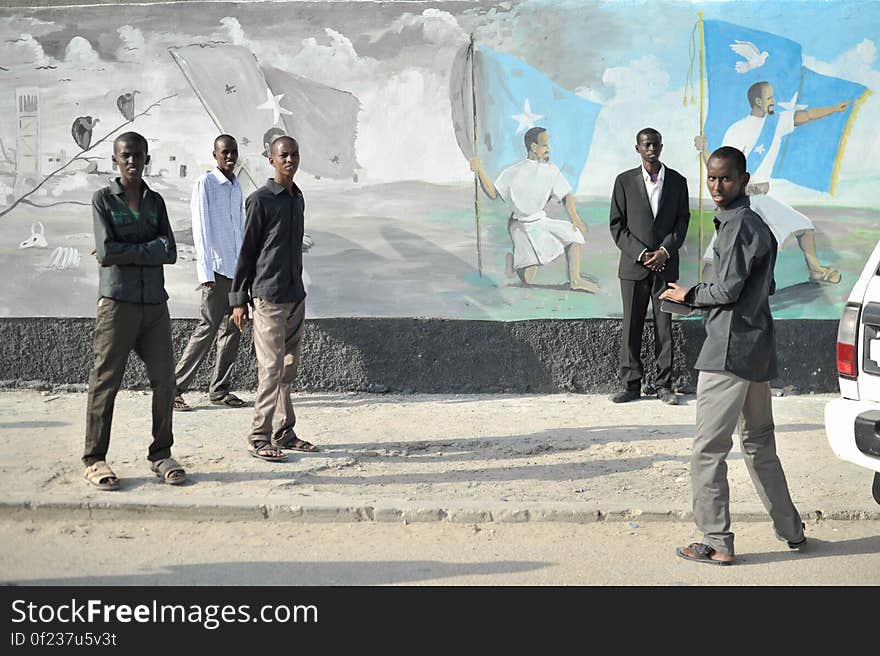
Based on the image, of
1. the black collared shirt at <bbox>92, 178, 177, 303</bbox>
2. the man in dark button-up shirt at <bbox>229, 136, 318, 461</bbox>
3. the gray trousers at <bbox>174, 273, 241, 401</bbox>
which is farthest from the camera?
the gray trousers at <bbox>174, 273, 241, 401</bbox>

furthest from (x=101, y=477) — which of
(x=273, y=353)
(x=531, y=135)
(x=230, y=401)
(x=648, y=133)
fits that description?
(x=648, y=133)

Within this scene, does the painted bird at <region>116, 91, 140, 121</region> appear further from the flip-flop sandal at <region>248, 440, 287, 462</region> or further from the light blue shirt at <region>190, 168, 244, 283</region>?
the flip-flop sandal at <region>248, 440, 287, 462</region>

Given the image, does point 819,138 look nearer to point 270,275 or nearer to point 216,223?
point 270,275

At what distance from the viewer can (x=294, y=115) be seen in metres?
8.85

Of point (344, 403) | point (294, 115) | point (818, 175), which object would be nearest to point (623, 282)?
point (818, 175)

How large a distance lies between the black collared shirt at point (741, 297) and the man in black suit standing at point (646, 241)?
10.4 ft

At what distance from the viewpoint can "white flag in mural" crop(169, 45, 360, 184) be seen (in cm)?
882

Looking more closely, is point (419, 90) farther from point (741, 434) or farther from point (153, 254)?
point (741, 434)

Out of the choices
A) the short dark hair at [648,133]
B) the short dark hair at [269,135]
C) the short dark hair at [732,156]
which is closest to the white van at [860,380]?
the short dark hair at [732,156]

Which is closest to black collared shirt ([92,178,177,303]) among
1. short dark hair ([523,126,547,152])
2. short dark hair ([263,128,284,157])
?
short dark hair ([263,128,284,157])

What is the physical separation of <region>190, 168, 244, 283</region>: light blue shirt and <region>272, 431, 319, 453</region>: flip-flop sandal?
1711mm

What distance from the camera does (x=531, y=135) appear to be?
28.9 ft

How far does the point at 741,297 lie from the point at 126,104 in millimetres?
5675

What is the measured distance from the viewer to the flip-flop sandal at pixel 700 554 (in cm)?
526
